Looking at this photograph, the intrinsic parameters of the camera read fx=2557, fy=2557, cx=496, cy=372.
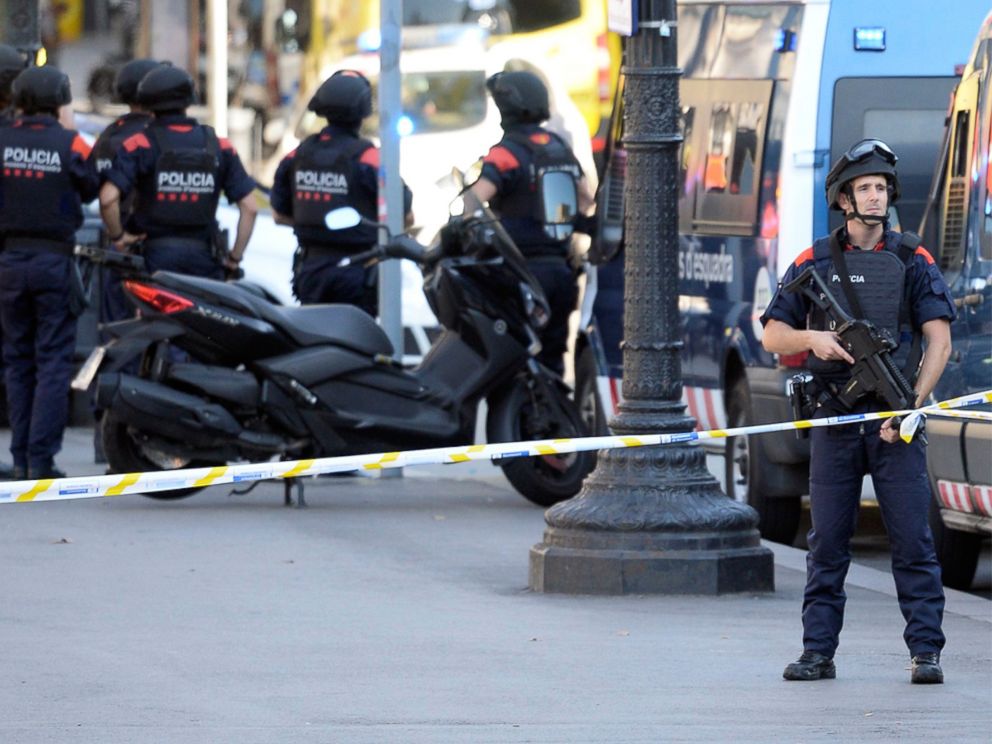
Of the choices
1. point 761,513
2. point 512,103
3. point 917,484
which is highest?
point 512,103

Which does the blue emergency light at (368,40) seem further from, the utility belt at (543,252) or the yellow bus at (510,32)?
the utility belt at (543,252)

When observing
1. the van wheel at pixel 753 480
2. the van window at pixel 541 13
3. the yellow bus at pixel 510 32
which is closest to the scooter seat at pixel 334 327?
the van wheel at pixel 753 480

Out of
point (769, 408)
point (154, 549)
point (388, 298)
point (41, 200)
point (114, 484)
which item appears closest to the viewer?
point (114, 484)

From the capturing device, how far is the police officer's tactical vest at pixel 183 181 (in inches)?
488

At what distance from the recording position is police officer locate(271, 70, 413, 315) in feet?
41.6

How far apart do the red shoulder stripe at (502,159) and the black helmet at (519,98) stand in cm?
22

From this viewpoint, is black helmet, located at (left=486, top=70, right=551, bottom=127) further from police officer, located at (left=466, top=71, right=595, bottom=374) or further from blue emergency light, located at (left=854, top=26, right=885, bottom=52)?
blue emergency light, located at (left=854, top=26, right=885, bottom=52)

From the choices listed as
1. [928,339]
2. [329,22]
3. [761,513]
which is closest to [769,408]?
[761,513]

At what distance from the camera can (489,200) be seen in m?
12.2

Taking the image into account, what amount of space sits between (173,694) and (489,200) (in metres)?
5.46

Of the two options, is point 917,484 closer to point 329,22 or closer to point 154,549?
point 154,549

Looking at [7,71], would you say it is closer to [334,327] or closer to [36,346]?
[36,346]

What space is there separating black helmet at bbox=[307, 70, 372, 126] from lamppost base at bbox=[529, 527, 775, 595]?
4054 mm

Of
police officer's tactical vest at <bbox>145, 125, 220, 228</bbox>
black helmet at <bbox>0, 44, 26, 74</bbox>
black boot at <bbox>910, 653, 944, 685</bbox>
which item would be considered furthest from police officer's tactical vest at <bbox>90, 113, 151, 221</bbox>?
black boot at <bbox>910, 653, 944, 685</bbox>
